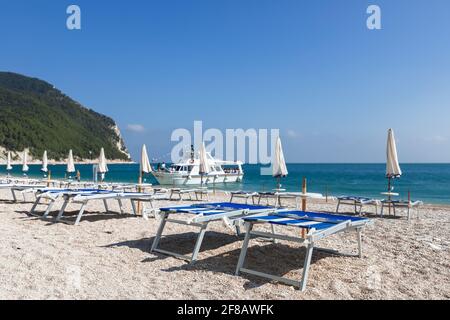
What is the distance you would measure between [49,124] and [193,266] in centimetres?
11529

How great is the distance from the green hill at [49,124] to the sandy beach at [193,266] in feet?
234

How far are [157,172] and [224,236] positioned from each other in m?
35.0

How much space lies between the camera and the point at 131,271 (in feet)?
16.0

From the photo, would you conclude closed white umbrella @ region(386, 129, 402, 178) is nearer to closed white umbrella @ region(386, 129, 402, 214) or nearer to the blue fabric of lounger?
closed white umbrella @ region(386, 129, 402, 214)

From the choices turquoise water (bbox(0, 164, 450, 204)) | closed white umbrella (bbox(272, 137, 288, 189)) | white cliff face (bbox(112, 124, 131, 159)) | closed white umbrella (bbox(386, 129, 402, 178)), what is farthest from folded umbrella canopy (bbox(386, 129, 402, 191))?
white cliff face (bbox(112, 124, 131, 159))

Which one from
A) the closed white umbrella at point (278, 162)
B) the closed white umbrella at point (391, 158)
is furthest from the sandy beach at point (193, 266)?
the closed white umbrella at point (278, 162)

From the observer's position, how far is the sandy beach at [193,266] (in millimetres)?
4203

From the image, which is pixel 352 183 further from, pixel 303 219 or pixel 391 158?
pixel 303 219

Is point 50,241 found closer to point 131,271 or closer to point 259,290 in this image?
point 131,271

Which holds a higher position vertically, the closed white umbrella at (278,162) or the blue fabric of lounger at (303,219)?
the closed white umbrella at (278,162)

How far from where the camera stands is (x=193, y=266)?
204 inches

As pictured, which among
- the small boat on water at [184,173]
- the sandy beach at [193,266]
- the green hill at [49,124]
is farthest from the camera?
the green hill at [49,124]

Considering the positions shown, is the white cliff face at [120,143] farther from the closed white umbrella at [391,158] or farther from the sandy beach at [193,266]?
the sandy beach at [193,266]
